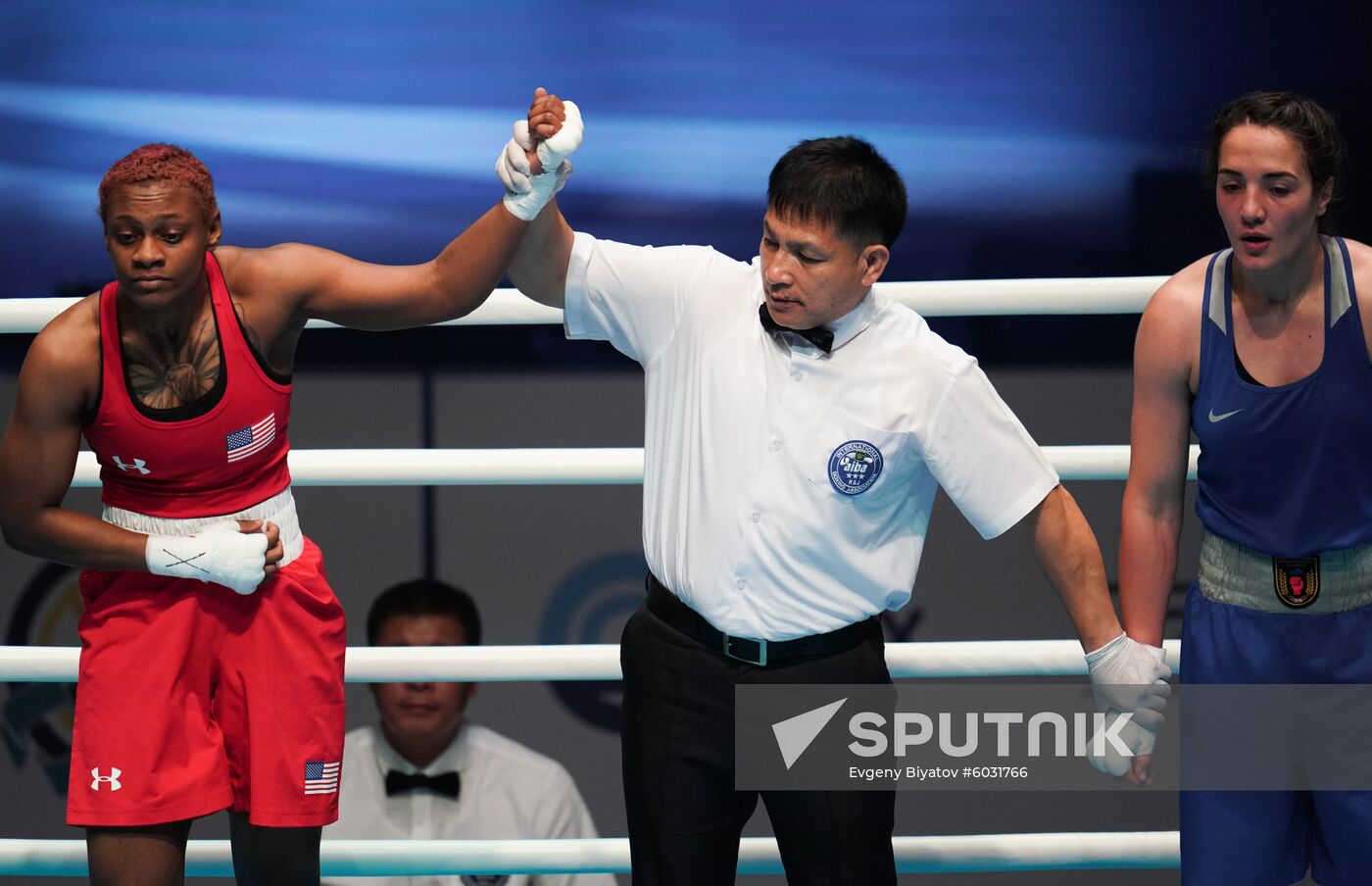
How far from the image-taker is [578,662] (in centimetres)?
226

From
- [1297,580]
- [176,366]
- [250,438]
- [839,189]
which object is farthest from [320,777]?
[1297,580]

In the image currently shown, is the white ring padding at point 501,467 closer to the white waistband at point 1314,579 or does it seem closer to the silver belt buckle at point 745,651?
the white waistband at point 1314,579

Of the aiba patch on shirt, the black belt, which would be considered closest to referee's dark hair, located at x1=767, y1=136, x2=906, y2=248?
the aiba patch on shirt

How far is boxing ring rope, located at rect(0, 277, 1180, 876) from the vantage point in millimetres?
2207

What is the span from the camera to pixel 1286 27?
10.3ft

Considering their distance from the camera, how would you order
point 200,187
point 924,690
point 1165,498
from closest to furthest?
point 200,187, point 1165,498, point 924,690

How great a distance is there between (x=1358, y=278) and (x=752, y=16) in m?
1.62

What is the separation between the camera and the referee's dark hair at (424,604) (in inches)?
131

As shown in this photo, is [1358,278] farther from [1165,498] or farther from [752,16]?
[752,16]

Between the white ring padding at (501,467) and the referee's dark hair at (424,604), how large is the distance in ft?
3.63

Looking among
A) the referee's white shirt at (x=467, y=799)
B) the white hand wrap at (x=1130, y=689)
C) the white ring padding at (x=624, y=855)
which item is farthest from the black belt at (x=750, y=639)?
the referee's white shirt at (x=467, y=799)

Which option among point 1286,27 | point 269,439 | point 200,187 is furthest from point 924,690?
point 1286,27

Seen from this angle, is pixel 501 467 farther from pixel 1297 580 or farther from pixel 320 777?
pixel 1297 580

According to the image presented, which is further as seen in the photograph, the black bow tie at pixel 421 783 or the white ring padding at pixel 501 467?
the black bow tie at pixel 421 783
